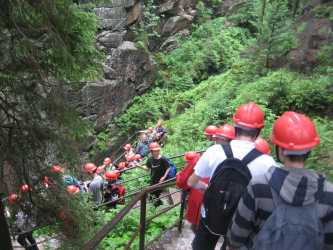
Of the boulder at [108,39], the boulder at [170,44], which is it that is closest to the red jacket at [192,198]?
the boulder at [108,39]

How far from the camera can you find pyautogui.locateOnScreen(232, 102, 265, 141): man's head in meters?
3.44

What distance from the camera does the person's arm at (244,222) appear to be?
266cm

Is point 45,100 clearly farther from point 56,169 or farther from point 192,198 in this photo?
point 192,198

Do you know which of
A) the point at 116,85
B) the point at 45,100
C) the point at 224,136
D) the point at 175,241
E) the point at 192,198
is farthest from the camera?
the point at 116,85

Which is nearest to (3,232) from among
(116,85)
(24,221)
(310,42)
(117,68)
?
(24,221)

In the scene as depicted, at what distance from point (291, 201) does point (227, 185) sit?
92 centimetres

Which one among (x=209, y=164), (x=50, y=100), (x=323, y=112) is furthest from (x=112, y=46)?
(x=209, y=164)

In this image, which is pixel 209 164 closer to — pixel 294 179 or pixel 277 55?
pixel 294 179

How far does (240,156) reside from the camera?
337 cm

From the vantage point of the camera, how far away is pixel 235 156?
11.1ft

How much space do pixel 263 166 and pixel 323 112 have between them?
30.4 ft

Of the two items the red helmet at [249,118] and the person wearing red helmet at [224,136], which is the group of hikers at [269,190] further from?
the person wearing red helmet at [224,136]

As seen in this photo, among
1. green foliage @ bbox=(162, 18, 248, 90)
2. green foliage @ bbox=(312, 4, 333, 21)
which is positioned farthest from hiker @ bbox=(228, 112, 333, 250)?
green foliage @ bbox=(162, 18, 248, 90)

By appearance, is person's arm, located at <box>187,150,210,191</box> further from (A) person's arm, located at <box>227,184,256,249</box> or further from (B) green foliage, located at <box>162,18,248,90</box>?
(B) green foliage, located at <box>162,18,248,90</box>
